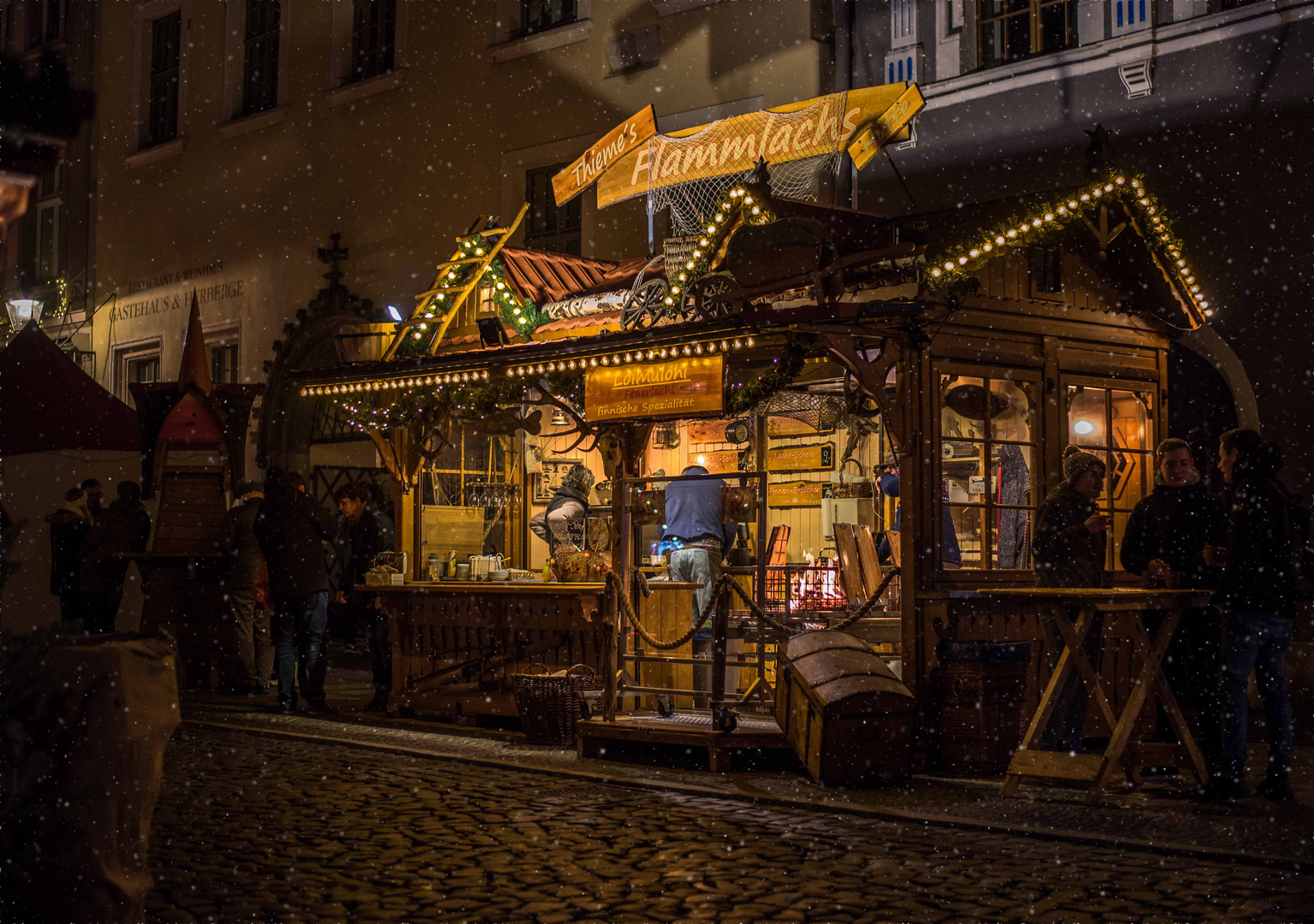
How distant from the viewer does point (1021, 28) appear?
548 inches

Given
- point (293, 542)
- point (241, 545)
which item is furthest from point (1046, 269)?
point (241, 545)

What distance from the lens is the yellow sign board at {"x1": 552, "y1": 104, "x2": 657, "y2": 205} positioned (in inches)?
566

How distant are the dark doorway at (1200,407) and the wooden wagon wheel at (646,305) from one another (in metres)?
4.60

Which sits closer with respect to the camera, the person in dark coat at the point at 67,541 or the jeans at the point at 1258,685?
the jeans at the point at 1258,685

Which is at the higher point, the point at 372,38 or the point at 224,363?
the point at 372,38

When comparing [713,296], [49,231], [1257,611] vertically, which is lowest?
[1257,611]

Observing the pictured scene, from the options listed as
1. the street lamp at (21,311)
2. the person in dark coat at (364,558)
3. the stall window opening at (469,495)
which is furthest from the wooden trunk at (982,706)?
the street lamp at (21,311)

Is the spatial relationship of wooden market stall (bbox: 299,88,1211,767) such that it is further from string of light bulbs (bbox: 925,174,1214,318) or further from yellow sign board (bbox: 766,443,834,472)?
yellow sign board (bbox: 766,443,834,472)

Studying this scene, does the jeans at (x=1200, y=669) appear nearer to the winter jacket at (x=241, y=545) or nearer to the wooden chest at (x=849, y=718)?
the wooden chest at (x=849, y=718)

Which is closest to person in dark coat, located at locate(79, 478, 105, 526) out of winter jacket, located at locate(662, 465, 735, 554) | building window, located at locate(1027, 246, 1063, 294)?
winter jacket, located at locate(662, 465, 735, 554)

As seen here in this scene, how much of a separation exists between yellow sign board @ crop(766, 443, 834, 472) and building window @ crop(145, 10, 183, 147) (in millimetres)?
12968

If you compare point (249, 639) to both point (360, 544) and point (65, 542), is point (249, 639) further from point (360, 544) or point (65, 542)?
point (65, 542)

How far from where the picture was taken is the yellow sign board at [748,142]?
12.8 m

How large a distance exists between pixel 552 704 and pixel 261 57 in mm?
14721
